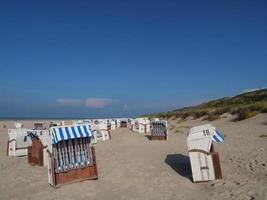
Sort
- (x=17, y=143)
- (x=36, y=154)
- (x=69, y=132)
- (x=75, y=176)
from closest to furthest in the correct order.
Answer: (x=69, y=132) < (x=75, y=176) < (x=36, y=154) < (x=17, y=143)

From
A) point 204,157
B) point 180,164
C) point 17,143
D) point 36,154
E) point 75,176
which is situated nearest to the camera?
point 204,157

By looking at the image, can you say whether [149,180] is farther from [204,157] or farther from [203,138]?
[203,138]

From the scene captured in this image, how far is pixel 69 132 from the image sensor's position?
8.83 m

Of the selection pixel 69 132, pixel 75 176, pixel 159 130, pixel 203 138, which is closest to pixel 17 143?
pixel 75 176

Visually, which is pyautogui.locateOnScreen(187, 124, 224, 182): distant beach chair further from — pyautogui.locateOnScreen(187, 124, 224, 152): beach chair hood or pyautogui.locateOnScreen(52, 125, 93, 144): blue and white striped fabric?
pyautogui.locateOnScreen(52, 125, 93, 144): blue and white striped fabric

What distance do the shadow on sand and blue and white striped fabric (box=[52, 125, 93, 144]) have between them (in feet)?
11.9

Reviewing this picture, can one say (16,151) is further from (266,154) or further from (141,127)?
(141,127)

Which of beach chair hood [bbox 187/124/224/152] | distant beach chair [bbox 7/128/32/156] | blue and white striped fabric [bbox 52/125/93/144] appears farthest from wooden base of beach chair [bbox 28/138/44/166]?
beach chair hood [bbox 187/124/224/152]

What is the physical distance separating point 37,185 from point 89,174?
1690 millimetres

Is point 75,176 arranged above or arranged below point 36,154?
below

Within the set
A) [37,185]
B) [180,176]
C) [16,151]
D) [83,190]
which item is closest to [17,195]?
[37,185]

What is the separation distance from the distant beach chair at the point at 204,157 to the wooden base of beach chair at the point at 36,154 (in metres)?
6.66

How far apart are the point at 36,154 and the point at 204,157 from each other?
7.52 meters

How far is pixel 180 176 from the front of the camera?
370 inches
